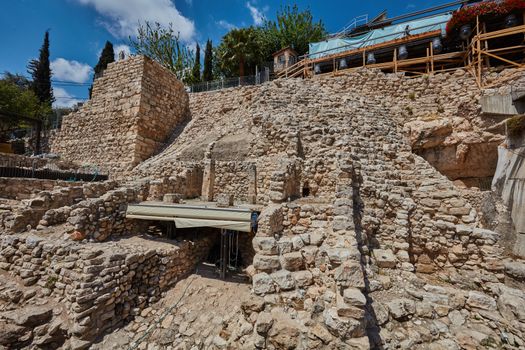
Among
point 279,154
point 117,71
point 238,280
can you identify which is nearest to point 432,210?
point 279,154

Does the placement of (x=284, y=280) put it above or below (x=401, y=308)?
above

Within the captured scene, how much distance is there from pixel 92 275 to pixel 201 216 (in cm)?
287

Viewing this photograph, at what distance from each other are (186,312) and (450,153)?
11724 millimetres

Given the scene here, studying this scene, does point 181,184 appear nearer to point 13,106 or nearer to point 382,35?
point 382,35

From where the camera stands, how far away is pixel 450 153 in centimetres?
→ 877

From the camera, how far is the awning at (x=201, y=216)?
19.0 ft

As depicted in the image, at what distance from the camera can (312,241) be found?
199 inches

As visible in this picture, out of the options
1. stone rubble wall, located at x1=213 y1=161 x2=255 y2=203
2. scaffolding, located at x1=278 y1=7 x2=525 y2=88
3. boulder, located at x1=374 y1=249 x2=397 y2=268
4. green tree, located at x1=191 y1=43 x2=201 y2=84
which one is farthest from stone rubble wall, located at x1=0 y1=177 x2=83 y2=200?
green tree, located at x1=191 y1=43 x2=201 y2=84

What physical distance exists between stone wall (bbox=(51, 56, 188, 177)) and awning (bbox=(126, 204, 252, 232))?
329 inches

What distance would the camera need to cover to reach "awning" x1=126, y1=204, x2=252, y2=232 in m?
5.78

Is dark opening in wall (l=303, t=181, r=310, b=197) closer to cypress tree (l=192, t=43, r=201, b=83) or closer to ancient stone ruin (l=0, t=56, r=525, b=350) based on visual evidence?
ancient stone ruin (l=0, t=56, r=525, b=350)

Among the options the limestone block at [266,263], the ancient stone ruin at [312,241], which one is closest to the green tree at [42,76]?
the ancient stone ruin at [312,241]

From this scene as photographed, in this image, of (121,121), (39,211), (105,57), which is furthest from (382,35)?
(105,57)

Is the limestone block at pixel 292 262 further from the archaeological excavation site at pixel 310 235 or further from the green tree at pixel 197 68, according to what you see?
the green tree at pixel 197 68
